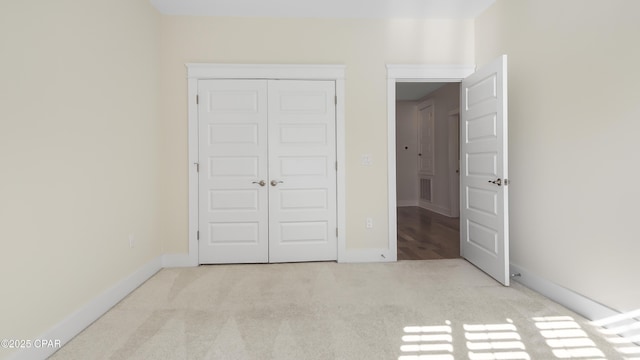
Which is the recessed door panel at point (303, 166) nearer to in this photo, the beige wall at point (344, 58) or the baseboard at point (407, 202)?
the beige wall at point (344, 58)

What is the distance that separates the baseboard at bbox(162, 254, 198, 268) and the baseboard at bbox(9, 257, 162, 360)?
1.14ft

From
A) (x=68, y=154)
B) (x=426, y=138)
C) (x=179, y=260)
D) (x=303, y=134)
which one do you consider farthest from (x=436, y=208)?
(x=68, y=154)

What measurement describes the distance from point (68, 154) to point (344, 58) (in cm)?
274

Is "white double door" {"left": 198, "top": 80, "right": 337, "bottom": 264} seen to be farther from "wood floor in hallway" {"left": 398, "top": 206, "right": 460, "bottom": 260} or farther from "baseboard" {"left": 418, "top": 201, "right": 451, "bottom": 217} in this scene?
"baseboard" {"left": 418, "top": 201, "right": 451, "bottom": 217}

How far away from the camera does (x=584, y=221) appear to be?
2.33 m

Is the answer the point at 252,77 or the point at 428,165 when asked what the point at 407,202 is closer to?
the point at 428,165

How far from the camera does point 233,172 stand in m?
3.58

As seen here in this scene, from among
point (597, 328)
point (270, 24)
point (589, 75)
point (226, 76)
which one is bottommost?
point (597, 328)

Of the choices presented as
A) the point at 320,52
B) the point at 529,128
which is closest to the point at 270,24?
the point at 320,52

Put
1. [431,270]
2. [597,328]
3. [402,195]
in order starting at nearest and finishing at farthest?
[597,328]
[431,270]
[402,195]

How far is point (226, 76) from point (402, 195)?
601 centimetres

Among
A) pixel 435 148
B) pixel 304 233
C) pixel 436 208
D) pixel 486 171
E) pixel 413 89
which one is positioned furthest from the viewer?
pixel 435 148

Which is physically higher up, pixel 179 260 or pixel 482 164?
pixel 482 164

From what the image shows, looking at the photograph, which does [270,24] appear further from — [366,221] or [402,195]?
[402,195]
